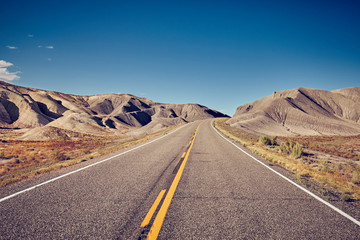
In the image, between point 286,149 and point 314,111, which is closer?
point 286,149

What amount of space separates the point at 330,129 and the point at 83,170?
114 meters

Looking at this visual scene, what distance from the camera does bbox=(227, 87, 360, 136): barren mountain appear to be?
292 ft

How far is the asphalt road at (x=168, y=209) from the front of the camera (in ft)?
9.31

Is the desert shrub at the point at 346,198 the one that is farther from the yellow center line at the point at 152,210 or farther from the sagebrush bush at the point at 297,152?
the sagebrush bush at the point at 297,152

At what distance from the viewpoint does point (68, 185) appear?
4902mm

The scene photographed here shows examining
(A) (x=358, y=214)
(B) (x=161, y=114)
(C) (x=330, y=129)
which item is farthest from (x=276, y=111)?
(A) (x=358, y=214)

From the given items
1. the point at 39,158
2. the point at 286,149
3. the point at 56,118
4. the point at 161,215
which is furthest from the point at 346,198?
the point at 56,118

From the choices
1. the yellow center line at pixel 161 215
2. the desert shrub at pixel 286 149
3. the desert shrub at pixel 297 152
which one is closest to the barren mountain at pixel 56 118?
the yellow center line at pixel 161 215

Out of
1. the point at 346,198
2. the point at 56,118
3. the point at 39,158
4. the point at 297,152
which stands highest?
the point at 297,152

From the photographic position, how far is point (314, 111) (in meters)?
114

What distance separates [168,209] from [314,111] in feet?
467

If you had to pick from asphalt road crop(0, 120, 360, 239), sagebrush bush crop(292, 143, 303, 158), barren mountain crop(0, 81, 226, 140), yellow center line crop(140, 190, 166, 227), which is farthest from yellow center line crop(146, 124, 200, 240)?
barren mountain crop(0, 81, 226, 140)

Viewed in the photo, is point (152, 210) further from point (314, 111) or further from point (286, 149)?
point (314, 111)

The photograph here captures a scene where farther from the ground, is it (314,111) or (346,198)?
(314,111)
